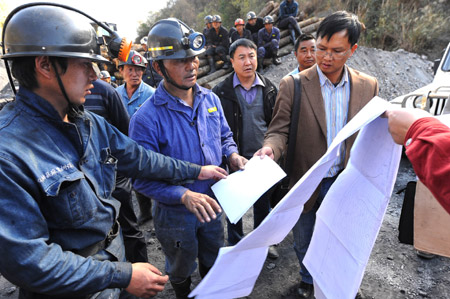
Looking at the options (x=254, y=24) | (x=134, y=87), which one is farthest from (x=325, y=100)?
(x=254, y=24)

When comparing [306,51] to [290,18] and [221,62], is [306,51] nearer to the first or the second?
[221,62]

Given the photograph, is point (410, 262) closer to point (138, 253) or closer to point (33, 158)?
point (138, 253)

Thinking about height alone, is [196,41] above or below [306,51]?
above

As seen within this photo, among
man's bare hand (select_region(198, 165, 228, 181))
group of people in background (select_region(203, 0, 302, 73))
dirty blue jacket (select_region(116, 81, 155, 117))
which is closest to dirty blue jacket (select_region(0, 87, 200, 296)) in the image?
man's bare hand (select_region(198, 165, 228, 181))

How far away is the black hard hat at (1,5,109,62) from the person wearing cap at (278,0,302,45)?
12415mm

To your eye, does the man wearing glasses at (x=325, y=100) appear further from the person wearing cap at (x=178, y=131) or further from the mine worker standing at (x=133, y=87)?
the mine worker standing at (x=133, y=87)

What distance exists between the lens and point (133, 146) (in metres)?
1.67

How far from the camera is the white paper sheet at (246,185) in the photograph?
5.19 feet

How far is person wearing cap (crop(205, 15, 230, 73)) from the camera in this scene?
11.1 metres

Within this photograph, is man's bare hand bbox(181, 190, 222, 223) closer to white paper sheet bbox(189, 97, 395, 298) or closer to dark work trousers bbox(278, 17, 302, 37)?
white paper sheet bbox(189, 97, 395, 298)

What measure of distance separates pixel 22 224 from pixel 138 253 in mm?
2145

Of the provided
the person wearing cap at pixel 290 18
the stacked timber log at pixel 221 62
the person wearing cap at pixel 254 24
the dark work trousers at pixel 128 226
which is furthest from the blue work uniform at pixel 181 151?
the person wearing cap at pixel 290 18

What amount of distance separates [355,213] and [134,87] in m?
3.35

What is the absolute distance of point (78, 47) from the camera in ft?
4.03
